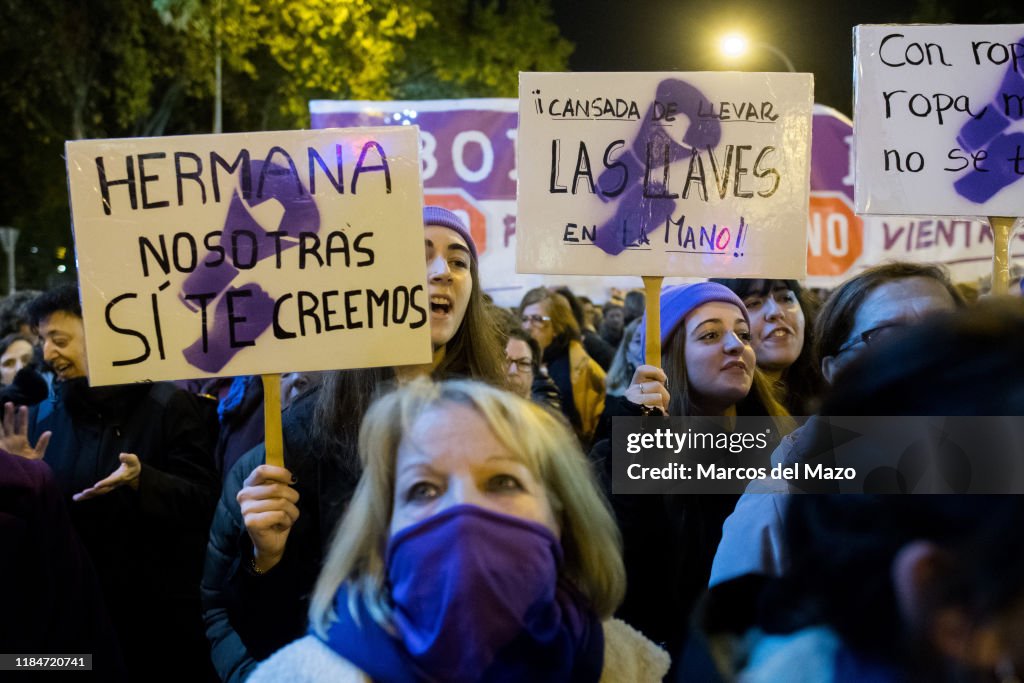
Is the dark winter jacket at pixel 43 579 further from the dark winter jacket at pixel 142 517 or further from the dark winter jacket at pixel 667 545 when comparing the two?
the dark winter jacket at pixel 667 545

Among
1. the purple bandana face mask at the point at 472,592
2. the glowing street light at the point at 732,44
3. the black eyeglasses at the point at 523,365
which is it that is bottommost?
the black eyeglasses at the point at 523,365

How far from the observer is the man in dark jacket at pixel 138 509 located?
3107 mm

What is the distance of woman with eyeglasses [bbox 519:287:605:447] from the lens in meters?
5.27

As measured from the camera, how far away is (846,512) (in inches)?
46.0

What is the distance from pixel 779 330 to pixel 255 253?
6.23ft

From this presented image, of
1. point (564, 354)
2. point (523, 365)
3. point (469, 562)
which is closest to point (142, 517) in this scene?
point (523, 365)

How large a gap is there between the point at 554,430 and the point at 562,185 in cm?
106

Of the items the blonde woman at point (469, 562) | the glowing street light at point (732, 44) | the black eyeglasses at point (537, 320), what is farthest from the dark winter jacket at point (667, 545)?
the glowing street light at point (732, 44)

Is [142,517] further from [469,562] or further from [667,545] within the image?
[469,562]

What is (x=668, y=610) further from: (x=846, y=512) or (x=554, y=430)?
(x=846, y=512)

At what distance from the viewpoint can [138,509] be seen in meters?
3.01

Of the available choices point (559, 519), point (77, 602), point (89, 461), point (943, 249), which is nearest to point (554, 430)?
point (559, 519)

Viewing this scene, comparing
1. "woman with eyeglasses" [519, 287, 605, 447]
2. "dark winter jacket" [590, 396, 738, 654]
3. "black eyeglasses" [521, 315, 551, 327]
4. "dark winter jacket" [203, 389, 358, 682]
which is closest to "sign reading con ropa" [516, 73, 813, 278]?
"dark winter jacket" [590, 396, 738, 654]

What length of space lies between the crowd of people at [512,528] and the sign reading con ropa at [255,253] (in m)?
0.18
